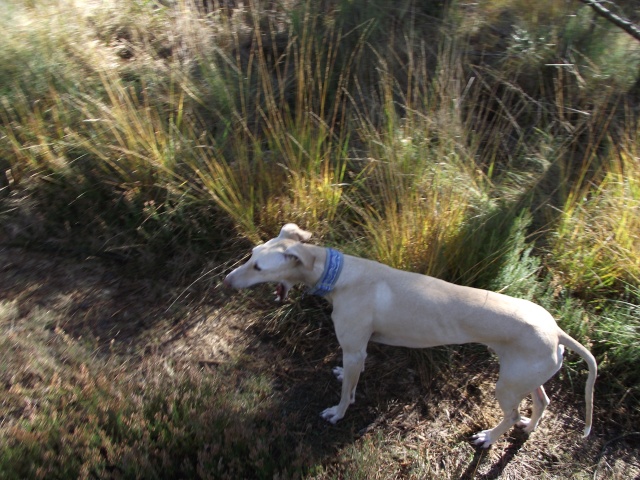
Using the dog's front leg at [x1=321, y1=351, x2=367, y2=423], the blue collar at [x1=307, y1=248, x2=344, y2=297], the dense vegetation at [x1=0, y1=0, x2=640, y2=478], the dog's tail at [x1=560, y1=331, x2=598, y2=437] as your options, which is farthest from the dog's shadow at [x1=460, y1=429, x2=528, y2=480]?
the blue collar at [x1=307, y1=248, x2=344, y2=297]

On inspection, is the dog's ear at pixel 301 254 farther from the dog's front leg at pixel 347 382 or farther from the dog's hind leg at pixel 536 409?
the dog's hind leg at pixel 536 409

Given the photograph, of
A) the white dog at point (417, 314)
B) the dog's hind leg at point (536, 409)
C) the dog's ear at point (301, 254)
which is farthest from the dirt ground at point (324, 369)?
the dog's ear at point (301, 254)

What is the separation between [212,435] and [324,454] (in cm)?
76

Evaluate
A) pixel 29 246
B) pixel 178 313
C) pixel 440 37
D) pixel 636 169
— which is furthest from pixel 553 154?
pixel 29 246

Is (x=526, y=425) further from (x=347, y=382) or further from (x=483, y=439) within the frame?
(x=347, y=382)

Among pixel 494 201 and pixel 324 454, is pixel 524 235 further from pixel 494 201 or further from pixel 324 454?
pixel 324 454

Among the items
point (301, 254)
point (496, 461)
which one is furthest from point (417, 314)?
point (496, 461)

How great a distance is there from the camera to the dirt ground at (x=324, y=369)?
381 centimetres

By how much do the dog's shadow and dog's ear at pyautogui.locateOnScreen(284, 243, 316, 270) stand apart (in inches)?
70.3

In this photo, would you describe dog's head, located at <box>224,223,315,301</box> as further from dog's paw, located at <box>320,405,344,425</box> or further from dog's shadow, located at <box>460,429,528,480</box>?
dog's shadow, located at <box>460,429,528,480</box>

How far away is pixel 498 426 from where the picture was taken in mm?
3730

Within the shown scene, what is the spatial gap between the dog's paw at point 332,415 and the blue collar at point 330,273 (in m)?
0.89

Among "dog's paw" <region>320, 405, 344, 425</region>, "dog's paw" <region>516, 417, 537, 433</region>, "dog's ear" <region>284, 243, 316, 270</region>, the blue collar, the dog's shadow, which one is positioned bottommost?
the dog's shadow

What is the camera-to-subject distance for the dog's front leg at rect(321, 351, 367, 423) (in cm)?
357
